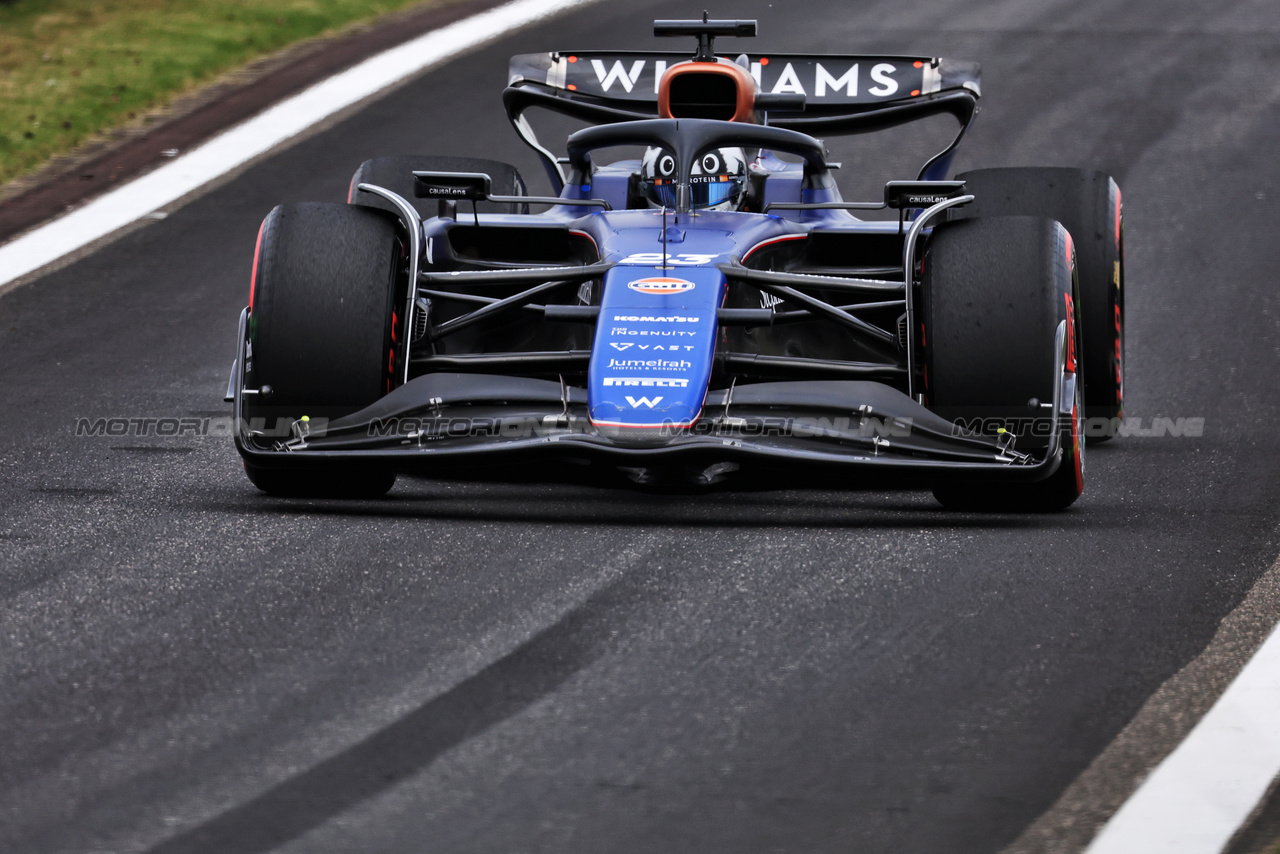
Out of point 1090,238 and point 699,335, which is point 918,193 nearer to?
point 1090,238

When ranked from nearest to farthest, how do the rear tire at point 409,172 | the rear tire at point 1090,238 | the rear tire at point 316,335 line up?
the rear tire at point 316,335 < the rear tire at point 1090,238 < the rear tire at point 409,172

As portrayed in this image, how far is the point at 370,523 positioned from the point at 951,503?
1958 millimetres

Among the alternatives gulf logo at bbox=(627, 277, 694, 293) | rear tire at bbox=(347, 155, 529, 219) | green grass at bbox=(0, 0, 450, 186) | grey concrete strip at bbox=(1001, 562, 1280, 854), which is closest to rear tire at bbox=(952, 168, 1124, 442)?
gulf logo at bbox=(627, 277, 694, 293)

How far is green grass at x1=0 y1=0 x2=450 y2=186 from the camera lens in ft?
47.4

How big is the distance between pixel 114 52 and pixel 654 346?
1121cm

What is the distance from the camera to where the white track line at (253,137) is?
38.8ft

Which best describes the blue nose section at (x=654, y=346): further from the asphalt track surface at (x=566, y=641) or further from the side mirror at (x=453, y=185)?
the side mirror at (x=453, y=185)

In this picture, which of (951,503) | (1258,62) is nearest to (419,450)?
(951,503)

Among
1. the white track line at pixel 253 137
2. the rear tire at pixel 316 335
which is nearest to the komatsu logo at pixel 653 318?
the rear tire at pixel 316 335

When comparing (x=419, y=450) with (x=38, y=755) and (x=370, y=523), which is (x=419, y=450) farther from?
(x=38, y=755)

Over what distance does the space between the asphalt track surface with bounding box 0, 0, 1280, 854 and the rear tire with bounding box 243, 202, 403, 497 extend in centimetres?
18

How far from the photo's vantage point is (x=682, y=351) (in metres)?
6.37

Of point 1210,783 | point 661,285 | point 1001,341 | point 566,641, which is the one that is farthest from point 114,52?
point 1210,783

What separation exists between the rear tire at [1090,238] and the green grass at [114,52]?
7.89 meters
